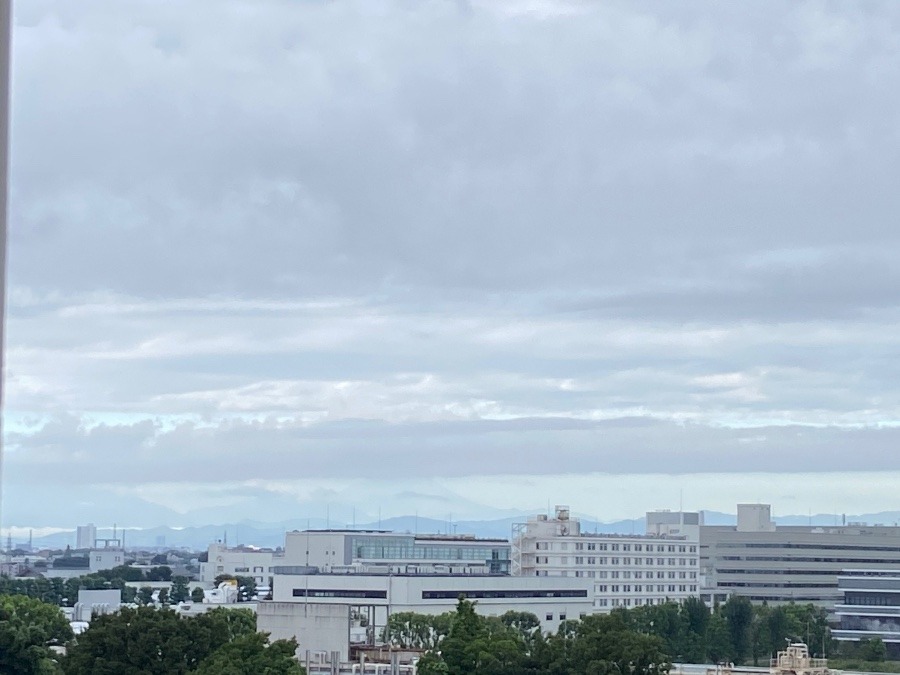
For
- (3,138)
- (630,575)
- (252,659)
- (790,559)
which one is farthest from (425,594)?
(3,138)

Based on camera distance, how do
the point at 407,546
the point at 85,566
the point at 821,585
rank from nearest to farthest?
the point at 821,585 → the point at 407,546 → the point at 85,566

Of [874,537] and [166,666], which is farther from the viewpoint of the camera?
[874,537]

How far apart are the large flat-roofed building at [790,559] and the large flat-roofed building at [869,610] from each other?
1753cm

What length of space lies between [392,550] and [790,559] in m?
22.8

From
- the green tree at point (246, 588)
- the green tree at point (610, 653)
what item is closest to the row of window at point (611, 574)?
the green tree at point (246, 588)

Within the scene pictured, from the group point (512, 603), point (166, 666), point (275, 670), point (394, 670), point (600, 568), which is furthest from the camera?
point (600, 568)

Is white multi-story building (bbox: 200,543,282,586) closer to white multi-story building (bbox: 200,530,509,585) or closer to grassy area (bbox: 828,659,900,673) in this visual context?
white multi-story building (bbox: 200,530,509,585)

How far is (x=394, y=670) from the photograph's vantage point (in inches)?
1097

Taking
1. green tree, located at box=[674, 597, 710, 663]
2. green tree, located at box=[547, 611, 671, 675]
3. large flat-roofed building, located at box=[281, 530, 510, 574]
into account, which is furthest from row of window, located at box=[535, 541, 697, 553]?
green tree, located at box=[547, 611, 671, 675]

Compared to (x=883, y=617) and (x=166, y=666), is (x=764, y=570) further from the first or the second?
(x=166, y=666)

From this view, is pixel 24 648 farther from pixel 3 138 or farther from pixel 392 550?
pixel 392 550

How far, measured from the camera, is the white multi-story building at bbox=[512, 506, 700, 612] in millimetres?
66438

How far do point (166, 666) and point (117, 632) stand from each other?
1129mm

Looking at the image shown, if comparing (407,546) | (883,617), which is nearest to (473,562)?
(407,546)
